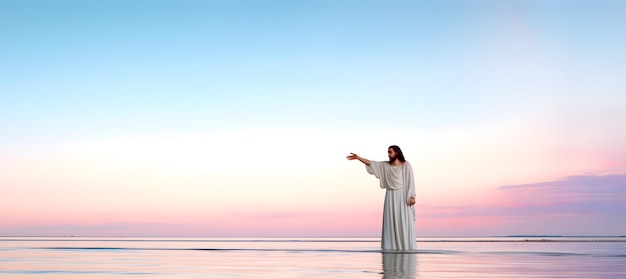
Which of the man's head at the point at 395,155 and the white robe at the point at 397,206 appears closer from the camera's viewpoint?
the man's head at the point at 395,155

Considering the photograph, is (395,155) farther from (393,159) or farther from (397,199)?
(397,199)

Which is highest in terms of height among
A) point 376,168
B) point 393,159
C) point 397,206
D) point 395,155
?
point 395,155

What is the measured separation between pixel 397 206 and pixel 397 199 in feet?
0.58

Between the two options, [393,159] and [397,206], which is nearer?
[393,159]

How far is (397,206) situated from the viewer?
67.0 feet

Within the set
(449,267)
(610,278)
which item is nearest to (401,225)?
(449,267)

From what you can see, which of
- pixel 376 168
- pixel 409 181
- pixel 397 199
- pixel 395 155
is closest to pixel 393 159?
pixel 395 155

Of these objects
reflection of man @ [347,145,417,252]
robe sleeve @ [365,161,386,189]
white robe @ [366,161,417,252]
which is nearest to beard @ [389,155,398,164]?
reflection of man @ [347,145,417,252]

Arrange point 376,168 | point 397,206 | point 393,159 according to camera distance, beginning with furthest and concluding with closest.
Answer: point 397,206 → point 376,168 → point 393,159

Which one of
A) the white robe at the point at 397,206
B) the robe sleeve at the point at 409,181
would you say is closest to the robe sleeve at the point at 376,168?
the white robe at the point at 397,206

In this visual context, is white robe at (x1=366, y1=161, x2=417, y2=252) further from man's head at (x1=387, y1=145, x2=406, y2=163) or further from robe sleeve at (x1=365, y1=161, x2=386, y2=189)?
man's head at (x1=387, y1=145, x2=406, y2=163)

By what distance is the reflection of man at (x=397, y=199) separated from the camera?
2009 cm

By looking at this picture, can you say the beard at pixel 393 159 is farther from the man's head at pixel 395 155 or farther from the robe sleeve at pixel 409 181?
the robe sleeve at pixel 409 181

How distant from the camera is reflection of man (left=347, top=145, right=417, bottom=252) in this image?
65.9ft
